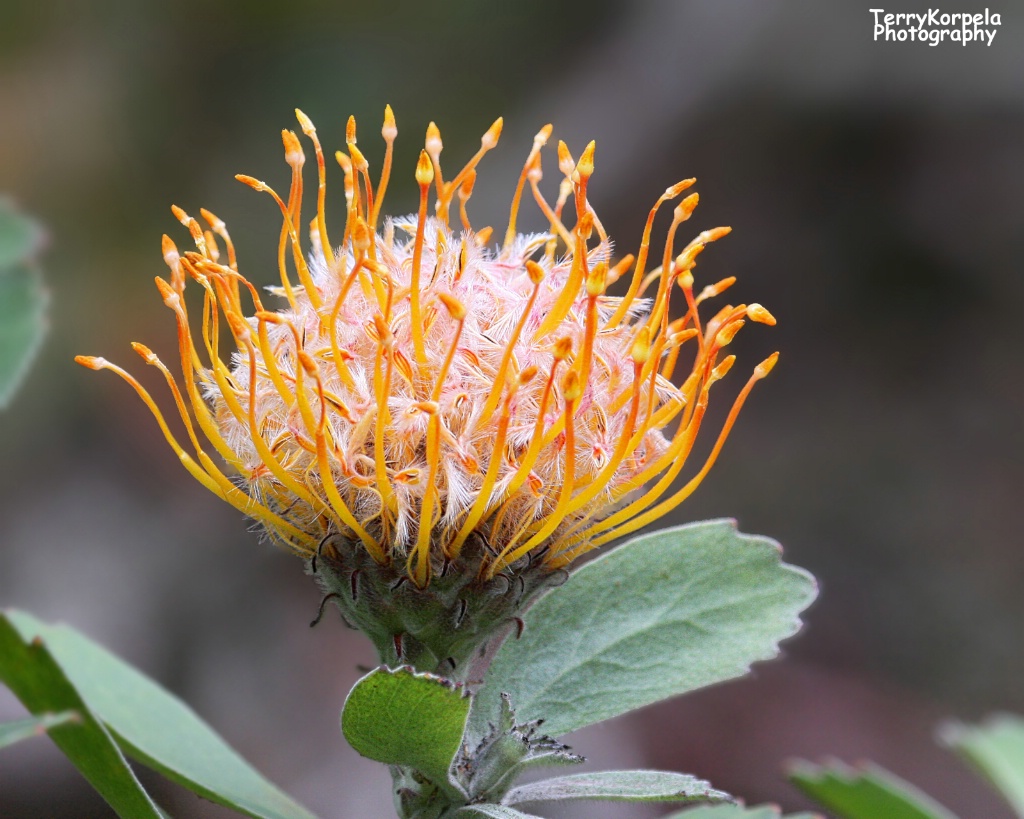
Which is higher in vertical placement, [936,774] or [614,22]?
[614,22]

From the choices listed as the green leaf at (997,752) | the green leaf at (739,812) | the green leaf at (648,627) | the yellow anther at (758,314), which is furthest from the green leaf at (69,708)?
the green leaf at (997,752)

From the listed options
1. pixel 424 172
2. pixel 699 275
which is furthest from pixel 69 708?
pixel 699 275

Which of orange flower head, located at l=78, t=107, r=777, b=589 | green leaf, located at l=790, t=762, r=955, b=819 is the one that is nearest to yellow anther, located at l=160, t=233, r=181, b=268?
orange flower head, located at l=78, t=107, r=777, b=589

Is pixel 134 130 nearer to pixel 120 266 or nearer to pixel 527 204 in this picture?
pixel 120 266

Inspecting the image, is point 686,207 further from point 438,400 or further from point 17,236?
point 17,236

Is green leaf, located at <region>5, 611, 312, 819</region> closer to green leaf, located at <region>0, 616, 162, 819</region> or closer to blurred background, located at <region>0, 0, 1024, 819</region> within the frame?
green leaf, located at <region>0, 616, 162, 819</region>

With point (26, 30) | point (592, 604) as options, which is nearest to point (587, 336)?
point (592, 604)
